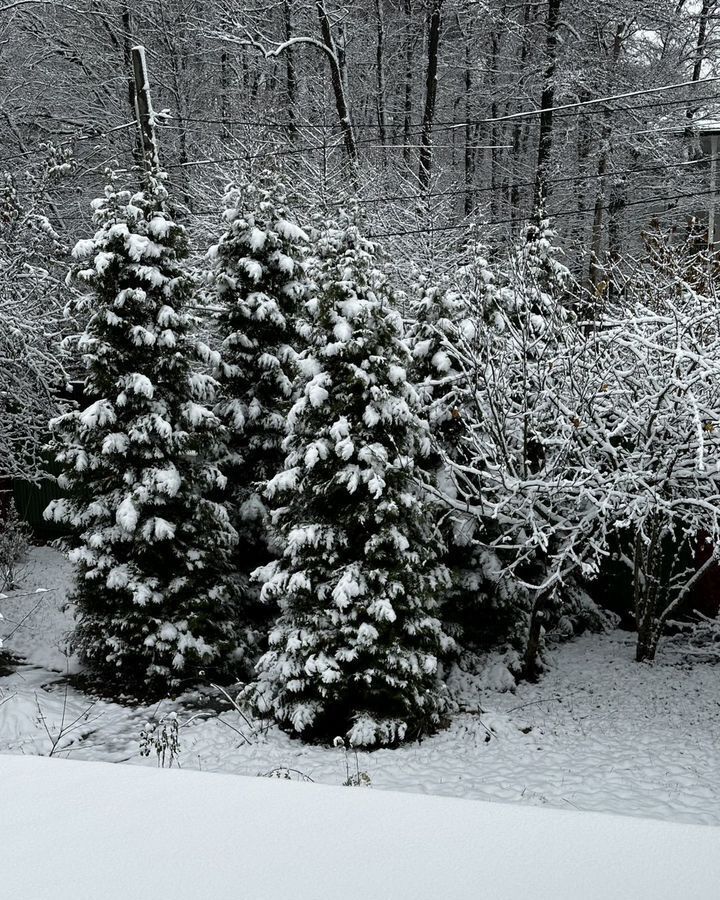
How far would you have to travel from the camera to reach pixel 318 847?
2.17 metres

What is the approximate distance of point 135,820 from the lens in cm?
234

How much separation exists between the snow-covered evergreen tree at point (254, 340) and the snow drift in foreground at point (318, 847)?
894cm

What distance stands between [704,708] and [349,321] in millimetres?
6822

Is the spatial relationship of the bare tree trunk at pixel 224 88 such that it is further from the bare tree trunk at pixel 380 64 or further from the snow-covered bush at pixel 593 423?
the snow-covered bush at pixel 593 423

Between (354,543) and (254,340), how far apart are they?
13.8 ft

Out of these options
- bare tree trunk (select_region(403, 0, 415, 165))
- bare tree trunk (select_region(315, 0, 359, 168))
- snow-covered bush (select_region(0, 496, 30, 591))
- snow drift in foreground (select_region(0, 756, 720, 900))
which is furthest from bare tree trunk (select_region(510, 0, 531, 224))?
snow drift in foreground (select_region(0, 756, 720, 900))

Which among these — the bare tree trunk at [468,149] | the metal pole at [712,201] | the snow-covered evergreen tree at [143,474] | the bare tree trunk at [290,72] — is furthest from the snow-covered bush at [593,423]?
the bare tree trunk at [468,149]

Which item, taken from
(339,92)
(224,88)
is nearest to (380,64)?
(339,92)

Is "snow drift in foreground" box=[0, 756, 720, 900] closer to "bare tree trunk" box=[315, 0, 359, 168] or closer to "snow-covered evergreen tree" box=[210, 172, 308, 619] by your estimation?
"snow-covered evergreen tree" box=[210, 172, 308, 619]

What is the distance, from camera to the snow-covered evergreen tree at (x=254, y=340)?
11484mm

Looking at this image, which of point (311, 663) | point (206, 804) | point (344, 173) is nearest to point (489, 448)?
point (311, 663)

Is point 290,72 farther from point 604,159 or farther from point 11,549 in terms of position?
point 11,549

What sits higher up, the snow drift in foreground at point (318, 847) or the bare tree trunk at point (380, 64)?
the bare tree trunk at point (380, 64)

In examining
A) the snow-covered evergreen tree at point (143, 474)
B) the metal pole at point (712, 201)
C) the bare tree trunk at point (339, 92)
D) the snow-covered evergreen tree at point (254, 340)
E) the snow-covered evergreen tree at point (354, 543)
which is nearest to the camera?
the snow-covered evergreen tree at point (354, 543)
